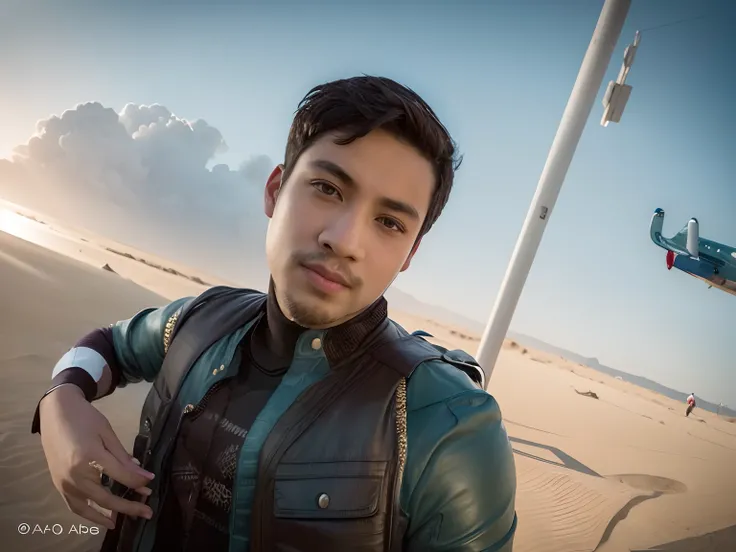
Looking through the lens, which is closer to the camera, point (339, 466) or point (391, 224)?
point (339, 466)

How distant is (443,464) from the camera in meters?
1.05

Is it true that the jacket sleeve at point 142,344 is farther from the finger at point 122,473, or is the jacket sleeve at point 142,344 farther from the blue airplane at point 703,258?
the blue airplane at point 703,258

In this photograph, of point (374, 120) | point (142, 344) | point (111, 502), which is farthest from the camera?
point (142, 344)

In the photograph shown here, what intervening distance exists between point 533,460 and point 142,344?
830 cm

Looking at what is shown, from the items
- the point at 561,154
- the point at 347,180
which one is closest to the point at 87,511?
the point at 347,180

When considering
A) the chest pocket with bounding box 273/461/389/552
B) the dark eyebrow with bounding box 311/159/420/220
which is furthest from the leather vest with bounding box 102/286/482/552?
the dark eyebrow with bounding box 311/159/420/220

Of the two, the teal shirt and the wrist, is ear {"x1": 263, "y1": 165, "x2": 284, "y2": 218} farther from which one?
the wrist

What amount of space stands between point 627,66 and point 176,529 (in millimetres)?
7055

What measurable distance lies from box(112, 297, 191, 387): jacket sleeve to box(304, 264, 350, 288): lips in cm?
88

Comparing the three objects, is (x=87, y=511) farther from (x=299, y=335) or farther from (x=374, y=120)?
(x=374, y=120)

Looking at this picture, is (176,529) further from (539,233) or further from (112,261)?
(112,261)

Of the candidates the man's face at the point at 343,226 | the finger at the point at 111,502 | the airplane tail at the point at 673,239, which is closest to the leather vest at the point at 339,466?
the man's face at the point at 343,226

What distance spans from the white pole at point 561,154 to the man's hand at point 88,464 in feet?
18.2

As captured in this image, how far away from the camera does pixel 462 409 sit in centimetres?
110
